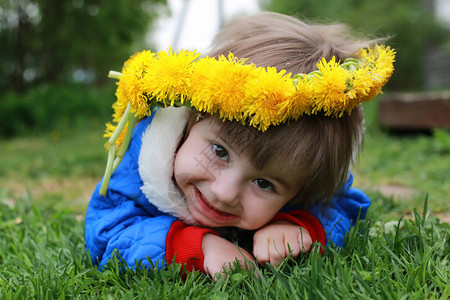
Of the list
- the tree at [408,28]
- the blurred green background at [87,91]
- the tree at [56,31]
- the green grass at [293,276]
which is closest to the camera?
the green grass at [293,276]

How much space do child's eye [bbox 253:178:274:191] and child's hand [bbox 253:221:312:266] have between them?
176mm

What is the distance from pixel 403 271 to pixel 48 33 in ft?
29.6

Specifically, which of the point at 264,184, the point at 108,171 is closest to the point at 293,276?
the point at 264,184

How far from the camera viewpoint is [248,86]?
1.40 m

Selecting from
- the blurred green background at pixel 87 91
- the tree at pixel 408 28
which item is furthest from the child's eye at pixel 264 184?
the tree at pixel 408 28

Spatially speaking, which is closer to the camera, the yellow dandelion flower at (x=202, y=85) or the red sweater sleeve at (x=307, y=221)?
the yellow dandelion flower at (x=202, y=85)

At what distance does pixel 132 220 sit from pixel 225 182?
1.40 feet

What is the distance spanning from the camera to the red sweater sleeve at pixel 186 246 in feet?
4.99

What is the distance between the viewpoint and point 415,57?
16078 millimetres

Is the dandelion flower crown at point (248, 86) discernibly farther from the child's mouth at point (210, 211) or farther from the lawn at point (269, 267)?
the lawn at point (269, 267)

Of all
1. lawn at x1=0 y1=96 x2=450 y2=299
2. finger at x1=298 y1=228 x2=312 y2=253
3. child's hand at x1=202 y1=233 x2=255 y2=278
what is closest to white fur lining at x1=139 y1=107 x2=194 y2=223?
child's hand at x1=202 y1=233 x2=255 y2=278

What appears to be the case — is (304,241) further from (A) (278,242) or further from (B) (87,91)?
(B) (87,91)

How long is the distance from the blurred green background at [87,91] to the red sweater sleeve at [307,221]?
67 centimetres

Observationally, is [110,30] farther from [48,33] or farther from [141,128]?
[141,128]
